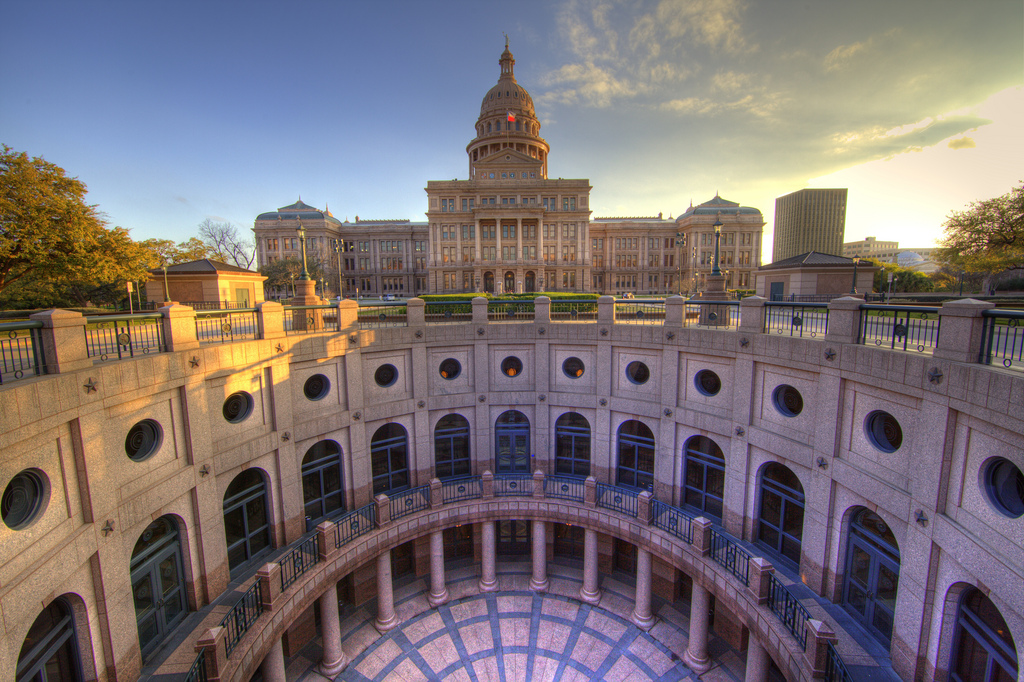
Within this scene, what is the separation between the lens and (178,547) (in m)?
10.1

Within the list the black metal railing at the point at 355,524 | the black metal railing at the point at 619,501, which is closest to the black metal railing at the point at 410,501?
the black metal railing at the point at 355,524

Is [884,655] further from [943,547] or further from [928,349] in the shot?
[928,349]

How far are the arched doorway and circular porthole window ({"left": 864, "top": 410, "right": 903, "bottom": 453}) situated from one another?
1750 millimetres

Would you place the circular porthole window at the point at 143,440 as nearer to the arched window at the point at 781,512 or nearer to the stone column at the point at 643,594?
the stone column at the point at 643,594

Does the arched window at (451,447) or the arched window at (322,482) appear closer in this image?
the arched window at (322,482)

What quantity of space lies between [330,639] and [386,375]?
8.97 metres

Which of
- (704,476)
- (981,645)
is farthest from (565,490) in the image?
(981,645)

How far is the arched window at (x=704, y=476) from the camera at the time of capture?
14141 millimetres

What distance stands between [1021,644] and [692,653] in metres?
8.71

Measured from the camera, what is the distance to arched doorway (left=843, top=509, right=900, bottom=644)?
9.17m

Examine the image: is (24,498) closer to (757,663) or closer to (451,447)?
(451,447)

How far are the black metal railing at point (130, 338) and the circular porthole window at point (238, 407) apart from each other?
2408 mm

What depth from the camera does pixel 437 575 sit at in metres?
15.2

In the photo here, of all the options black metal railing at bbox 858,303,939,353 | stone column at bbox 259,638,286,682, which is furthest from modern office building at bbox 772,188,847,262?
stone column at bbox 259,638,286,682
